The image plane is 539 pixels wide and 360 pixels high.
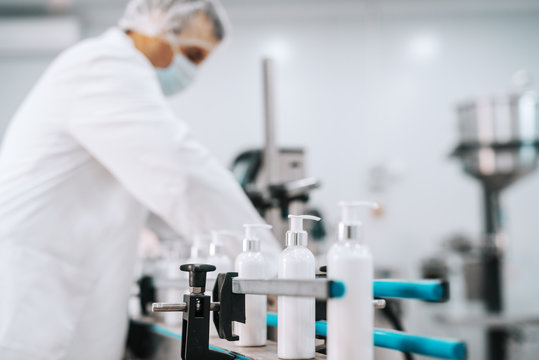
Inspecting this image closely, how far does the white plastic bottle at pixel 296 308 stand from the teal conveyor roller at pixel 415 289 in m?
0.10

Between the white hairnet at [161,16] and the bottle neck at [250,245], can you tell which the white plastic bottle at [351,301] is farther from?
the white hairnet at [161,16]

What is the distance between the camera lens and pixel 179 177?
1.33 metres

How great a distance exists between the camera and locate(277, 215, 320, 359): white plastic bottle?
2.55 ft

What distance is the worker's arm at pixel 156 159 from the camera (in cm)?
133

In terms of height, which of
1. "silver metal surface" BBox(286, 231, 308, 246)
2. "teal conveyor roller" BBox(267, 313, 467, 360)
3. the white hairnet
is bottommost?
"teal conveyor roller" BBox(267, 313, 467, 360)

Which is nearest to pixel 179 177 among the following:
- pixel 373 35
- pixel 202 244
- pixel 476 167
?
pixel 202 244

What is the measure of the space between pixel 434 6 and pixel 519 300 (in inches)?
90.3

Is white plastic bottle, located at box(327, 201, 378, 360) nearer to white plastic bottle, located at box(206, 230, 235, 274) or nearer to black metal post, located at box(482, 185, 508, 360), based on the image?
white plastic bottle, located at box(206, 230, 235, 274)

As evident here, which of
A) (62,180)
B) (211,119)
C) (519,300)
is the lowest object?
(519,300)

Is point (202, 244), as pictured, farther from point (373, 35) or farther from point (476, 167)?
point (373, 35)

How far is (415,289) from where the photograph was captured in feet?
2.30

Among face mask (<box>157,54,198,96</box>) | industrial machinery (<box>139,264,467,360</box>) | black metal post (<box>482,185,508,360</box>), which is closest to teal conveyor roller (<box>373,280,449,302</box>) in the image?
industrial machinery (<box>139,264,467,360</box>)

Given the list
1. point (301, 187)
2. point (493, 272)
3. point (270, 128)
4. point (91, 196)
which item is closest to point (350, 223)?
point (301, 187)

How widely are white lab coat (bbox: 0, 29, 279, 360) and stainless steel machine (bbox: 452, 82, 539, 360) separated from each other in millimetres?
2160
